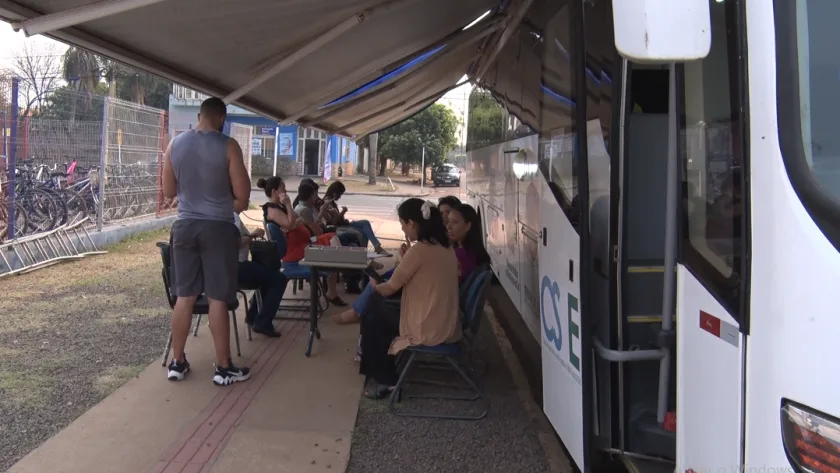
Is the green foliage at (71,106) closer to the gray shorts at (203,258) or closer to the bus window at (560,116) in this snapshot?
the gray shorts at (203,258)

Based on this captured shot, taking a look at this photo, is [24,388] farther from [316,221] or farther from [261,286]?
[316,221]

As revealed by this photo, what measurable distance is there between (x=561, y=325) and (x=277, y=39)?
2711 mm

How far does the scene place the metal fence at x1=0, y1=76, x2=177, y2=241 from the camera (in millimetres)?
8297

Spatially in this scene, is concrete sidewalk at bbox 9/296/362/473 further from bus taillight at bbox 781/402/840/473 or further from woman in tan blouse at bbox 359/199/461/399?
bus taillight at bbox 781/402/840/473

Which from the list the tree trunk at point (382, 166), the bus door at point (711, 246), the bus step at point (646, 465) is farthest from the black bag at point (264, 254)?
the tree trunk at point (382, 166)

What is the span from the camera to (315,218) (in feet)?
24.6

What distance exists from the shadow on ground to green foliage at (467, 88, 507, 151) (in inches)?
121

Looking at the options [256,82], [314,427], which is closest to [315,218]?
[256,82]

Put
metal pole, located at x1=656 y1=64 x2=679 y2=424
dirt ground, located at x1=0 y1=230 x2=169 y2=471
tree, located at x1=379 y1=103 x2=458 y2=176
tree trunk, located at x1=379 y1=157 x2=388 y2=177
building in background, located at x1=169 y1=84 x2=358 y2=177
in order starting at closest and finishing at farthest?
metal pole, located at x1=656 y1=64 x2=679 y2=424 → dirt ground, located at x1=0 y1=230 x2=169 y2=471 → building in background, located at x1=169 y1=84 x2=358 y2=177 → tree, located at x1=379 y1=103 x2=458 y2=176 → tree trunk, located at x1=379 y1=157 x2=388 y2=177

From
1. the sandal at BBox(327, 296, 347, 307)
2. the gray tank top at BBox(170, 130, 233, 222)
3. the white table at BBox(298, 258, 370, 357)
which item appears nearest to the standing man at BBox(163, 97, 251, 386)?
the gray tank top at BBox(170, 130, 233, 222)

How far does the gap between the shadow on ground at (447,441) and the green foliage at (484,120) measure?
307cm

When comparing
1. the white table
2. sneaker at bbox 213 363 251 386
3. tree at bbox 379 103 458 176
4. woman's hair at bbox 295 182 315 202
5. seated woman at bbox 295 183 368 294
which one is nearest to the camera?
sneaker at bbox 213 363 251 386

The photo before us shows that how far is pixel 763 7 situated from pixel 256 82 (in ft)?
13.3

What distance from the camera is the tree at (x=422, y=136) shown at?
4028cm
